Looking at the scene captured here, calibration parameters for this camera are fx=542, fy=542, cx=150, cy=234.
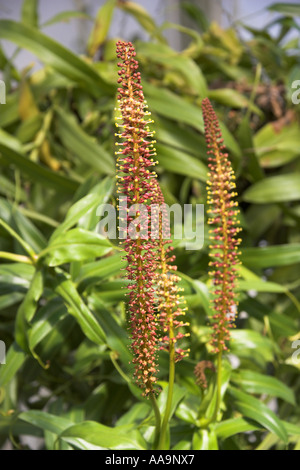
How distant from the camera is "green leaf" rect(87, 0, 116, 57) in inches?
18.8

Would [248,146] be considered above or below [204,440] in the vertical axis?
above

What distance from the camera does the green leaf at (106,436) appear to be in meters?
0.27

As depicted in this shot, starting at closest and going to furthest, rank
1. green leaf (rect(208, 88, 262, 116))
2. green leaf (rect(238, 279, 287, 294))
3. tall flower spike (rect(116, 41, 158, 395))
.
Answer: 1. tall flower spike (rect(116, 41, 158, 395))
2. green leaf (rect(238, 279, 287, 294))
3. green leaf (rect(208, 88, 262, 116))

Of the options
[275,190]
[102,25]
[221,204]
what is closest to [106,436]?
[221,204]

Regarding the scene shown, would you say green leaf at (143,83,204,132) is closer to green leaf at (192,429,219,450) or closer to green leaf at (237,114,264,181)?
green leaf at (237,114,264,181)

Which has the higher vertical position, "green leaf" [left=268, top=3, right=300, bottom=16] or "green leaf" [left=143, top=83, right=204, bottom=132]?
"green leaf" [left=268, top=3, right=300, bottom=16]

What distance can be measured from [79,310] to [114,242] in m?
0.04

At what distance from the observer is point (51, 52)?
1.37 feet

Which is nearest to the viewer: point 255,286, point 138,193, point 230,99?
point 138,193

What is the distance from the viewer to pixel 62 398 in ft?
1.17

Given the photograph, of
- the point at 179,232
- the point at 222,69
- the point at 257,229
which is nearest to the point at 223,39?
the point at 222,69

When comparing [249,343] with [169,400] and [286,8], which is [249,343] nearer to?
[169,400]

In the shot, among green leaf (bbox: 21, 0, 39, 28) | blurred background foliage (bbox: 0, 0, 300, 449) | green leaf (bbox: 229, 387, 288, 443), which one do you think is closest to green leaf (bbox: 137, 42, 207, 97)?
blurred background foliage (bbox: 0, 0, 300, 449)

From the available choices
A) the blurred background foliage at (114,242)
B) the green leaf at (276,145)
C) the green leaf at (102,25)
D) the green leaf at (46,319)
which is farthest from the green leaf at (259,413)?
the green leaf at (102,25)
